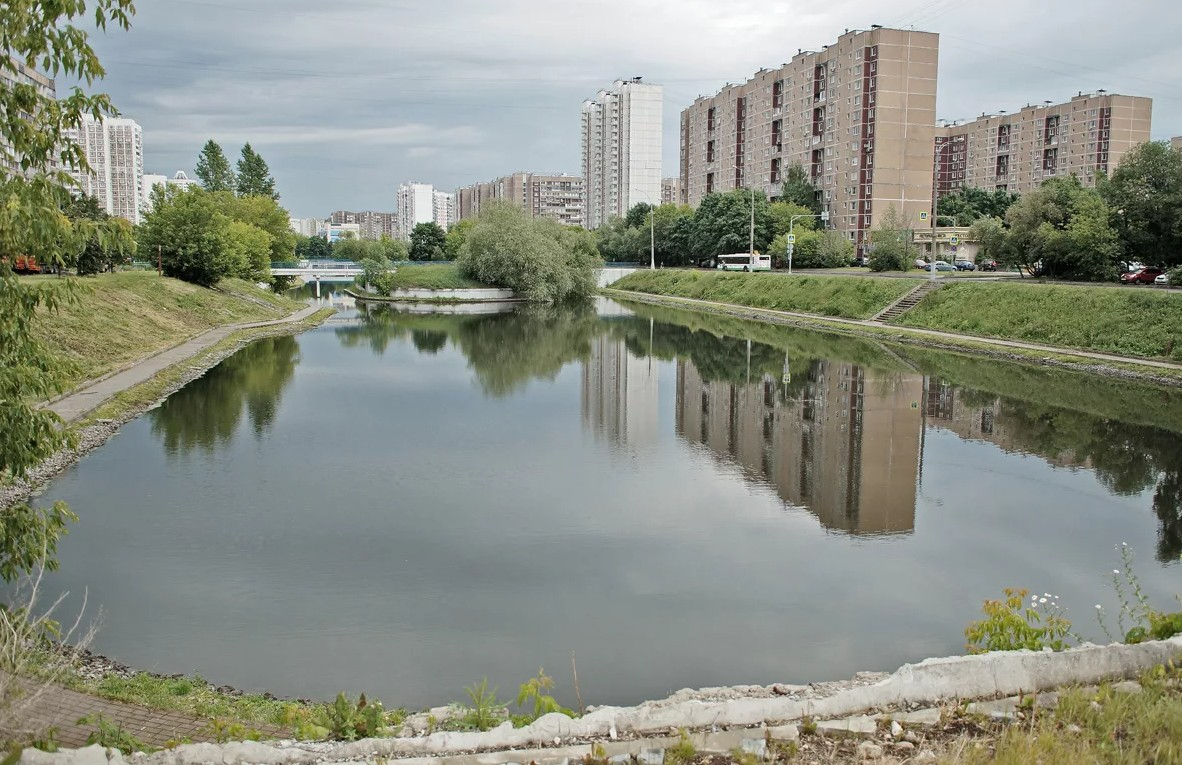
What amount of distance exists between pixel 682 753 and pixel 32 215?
6.04m

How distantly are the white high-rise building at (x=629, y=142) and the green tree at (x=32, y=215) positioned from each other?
13662cm

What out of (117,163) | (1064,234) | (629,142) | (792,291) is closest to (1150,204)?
(1064,234)

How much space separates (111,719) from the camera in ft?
24.1

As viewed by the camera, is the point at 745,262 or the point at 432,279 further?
the point at 745,262

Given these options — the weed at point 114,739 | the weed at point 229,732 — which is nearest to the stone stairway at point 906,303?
the weed at point 229,732

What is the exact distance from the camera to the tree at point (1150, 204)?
40.6 m

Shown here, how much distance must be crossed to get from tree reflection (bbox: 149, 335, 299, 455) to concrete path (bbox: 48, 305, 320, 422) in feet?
4.19

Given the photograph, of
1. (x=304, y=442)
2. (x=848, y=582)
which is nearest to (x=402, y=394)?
(x=304, y=442)

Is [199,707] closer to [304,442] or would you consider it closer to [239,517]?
[239,517]

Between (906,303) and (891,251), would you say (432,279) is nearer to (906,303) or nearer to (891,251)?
(891,251)

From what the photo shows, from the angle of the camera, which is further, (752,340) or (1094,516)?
(752,340)

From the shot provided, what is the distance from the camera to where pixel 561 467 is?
61.4 ft

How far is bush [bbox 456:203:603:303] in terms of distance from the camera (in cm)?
7106

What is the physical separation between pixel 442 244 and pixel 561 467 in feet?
320
